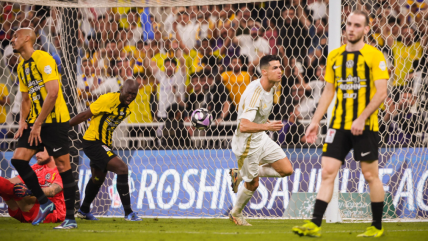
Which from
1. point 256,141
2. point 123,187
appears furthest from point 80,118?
point 256,141

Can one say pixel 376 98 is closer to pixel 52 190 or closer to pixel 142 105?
pixel 52 190

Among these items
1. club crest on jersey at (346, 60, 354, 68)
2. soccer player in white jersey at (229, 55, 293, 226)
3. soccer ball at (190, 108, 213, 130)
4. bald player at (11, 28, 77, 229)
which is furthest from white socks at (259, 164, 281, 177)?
bald player at (11, 28, 77, 229)

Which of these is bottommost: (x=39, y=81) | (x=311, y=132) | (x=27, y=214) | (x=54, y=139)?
(x=27, y=214)

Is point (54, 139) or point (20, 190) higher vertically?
point (54, 139)

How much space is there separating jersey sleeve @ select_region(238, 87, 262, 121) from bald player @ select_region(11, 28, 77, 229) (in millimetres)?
1591

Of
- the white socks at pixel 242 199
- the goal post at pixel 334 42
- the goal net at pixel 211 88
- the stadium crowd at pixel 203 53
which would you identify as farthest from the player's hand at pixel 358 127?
the stadium crowd at pixel 203 53

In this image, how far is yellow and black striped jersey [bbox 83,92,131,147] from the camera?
4.96m

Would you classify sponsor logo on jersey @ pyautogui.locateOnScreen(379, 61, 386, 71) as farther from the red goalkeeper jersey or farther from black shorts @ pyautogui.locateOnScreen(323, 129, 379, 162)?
the red goalkeeper jersey

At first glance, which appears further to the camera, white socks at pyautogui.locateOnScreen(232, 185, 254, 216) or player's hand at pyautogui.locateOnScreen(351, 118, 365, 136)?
white socks at pyautogui.locateOnScreen(232, 185, 254, 216)

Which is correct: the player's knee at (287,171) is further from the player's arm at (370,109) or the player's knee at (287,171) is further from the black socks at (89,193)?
the black socks at (89,193)

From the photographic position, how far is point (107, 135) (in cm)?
512

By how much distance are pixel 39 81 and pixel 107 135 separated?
1.24 meters

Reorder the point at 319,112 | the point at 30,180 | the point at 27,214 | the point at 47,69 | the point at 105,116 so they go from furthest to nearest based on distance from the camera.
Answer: the point at 105,116 < the point at 27,214 < the point at 30,180 < the point at 47,69 < the point at 319,112

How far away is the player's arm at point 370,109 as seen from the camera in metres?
3.08
